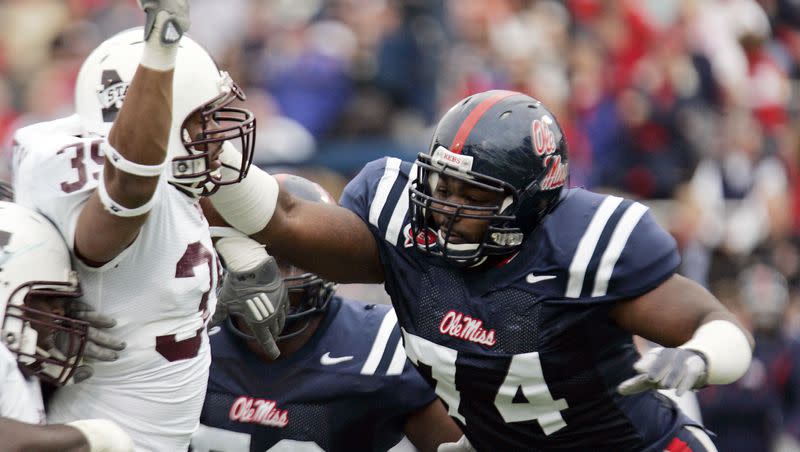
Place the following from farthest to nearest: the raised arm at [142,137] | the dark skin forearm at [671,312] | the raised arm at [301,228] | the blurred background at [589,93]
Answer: the blurred background at [589,93] → the raised arm at [301,228] → the dark skin forearm at [671,312] → the raised arm at [142,137]

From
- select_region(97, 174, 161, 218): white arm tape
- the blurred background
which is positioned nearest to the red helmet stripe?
select_region(97, 174, 161, 218): white arm tape

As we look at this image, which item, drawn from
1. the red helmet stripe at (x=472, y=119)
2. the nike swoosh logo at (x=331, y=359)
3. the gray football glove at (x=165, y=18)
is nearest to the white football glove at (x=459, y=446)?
the nike swoosh logo at (x=331, y=359)

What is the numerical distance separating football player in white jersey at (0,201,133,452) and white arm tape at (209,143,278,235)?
0.55 metres

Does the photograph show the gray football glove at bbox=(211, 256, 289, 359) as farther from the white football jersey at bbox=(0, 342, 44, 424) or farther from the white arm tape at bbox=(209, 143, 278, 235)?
the white football jersey at bbox=(0, 342, 44, 424)

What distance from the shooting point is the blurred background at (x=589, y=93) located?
8617mm

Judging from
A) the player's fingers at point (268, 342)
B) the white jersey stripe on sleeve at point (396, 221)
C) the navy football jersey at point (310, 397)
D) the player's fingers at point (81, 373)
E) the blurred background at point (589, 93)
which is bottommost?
the blurred background at point (589, 93)

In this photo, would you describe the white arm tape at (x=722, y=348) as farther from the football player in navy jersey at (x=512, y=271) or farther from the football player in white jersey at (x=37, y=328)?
the football player in white jersey at (x=37, y=328)

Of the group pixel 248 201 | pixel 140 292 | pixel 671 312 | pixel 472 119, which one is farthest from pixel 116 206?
pixel 671 312

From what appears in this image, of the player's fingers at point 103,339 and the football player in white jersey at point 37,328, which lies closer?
the football player in white jersey at point 37,328

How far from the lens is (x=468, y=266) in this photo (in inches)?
151

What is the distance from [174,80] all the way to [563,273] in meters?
1.13

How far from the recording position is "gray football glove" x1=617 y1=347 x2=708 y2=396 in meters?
3.31

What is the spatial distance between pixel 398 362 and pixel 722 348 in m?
1.30

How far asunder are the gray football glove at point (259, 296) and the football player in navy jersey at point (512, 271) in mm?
99
